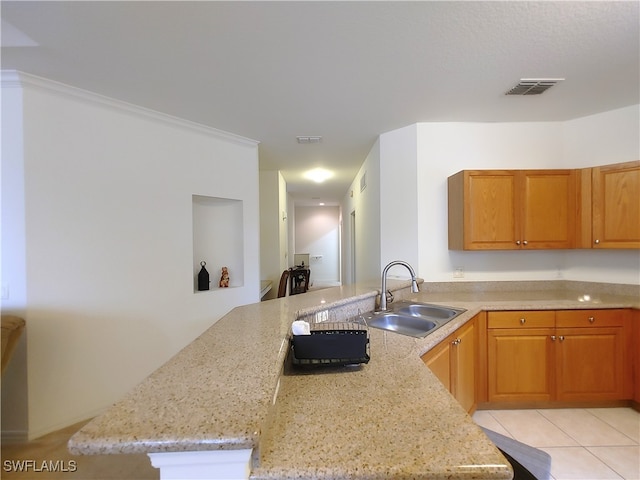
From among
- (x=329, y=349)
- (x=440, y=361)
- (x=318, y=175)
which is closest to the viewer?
(x=329, y=349)

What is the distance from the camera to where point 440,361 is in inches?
66.8

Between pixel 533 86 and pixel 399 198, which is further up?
pixel 533 86

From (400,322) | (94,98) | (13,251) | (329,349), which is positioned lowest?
(400,322)

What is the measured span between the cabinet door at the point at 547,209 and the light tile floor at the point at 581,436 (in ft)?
4.46

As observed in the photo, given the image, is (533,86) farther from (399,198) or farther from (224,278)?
(224,278)

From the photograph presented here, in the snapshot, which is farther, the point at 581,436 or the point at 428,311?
the point at 428,311

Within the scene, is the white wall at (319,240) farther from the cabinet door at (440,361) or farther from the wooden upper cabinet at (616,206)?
the cabinet door at (440,361)

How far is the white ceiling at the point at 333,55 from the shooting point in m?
1.46

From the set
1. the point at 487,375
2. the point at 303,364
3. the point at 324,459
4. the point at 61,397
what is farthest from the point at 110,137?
A: the point at 487,375

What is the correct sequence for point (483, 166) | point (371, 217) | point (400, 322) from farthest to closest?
point (371, 217) → point (483, 166) → point (400, 322)

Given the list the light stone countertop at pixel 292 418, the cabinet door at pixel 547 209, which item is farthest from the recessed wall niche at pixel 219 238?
the cabinet door at pixel 547 209

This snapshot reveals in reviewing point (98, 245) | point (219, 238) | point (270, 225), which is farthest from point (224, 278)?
point (270, 225)

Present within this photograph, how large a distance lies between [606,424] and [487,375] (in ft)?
2.87

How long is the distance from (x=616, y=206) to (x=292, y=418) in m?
3.13
